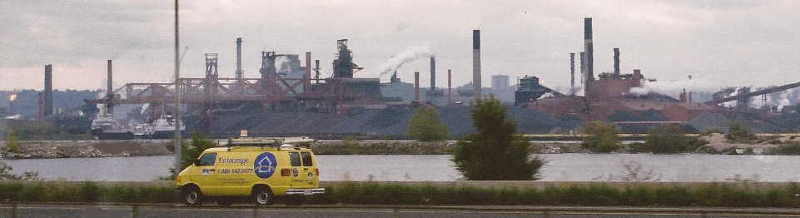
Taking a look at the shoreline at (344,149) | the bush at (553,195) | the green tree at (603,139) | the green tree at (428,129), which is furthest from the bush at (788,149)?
the bush at (553,195)

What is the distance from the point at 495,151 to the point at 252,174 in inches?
498

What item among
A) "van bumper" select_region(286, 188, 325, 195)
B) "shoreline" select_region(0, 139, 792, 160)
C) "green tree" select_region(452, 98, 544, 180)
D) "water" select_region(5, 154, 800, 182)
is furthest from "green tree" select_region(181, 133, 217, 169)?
"shoreline" select_region(0, 139, 792, 160)

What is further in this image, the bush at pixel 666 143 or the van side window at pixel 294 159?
the bush at pixel 666 143

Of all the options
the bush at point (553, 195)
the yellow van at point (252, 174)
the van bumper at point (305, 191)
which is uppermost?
the yellow van at point (252, 174)

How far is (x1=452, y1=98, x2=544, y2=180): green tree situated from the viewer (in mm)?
42594

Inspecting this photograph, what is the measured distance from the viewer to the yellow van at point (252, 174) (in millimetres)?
32219

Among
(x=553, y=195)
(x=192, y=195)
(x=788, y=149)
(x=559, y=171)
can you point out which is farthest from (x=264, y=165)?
(x=788, y=149)

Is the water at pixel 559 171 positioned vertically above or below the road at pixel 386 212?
below

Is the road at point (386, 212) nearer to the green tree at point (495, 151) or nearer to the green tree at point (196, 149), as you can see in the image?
the green tree at point (495, 151)

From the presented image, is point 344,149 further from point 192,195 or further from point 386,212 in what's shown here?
point 386,212

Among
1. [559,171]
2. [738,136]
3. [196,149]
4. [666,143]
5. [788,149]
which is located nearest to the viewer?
[196,149]

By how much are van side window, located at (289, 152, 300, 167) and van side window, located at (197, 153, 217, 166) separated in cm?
216

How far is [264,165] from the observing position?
32312mm

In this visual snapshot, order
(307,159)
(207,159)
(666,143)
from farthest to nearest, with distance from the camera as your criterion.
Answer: (666,143), (207,159), (307,159)
